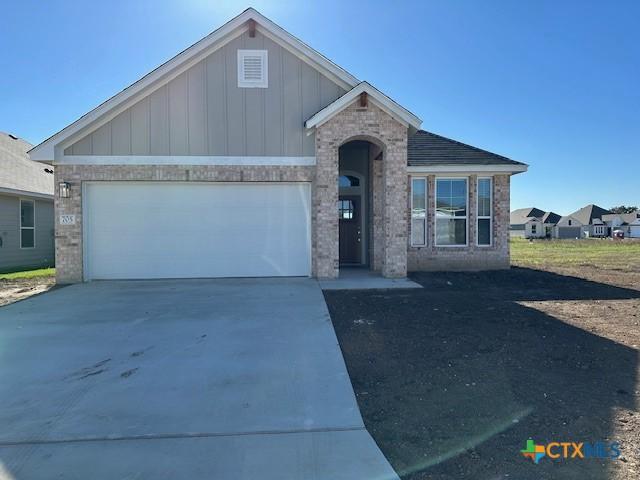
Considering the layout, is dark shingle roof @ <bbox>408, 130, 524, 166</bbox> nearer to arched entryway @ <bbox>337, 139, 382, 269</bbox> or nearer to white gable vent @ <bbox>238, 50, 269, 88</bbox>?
arched entryway @ <bbox>337, 139, 382, 269</bbox>

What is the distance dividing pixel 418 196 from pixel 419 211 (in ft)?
1.63

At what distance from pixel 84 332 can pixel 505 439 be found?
231 inches

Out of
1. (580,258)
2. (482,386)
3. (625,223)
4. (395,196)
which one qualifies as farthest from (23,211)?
(625,223)

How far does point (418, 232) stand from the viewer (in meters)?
13.3

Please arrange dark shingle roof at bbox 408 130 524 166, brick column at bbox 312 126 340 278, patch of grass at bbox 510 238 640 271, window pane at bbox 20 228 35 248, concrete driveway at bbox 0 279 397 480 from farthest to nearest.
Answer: patch of grass at bbox 510 238 640 271 < window pane at bbox 20 228 35 248 < dark shingle roof at bbox 408 130 524 166 < brick column at bbox 312 126 340 278 < concrete driveway at bbox 0 279 397 480

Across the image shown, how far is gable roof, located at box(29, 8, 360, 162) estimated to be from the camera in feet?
34.7

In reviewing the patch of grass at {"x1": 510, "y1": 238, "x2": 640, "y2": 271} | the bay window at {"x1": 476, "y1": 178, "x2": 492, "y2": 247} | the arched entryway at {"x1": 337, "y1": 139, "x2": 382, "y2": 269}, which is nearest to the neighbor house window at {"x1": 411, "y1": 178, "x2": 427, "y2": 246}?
the arched entryway at {"x1": 337, "y1": 139, "x2": 382, "y2": 269}

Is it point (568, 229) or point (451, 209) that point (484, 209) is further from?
point (568, 229)

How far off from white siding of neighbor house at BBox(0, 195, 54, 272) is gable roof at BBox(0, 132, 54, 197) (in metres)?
0.53

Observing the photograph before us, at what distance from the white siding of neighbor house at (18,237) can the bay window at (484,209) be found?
55.2 feet

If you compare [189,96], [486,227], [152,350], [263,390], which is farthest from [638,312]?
[189,96]

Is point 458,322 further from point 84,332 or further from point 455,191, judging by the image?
point 455,191

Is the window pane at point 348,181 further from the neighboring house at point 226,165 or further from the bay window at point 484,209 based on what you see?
the bay window at point 484,209

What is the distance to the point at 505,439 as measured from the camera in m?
3.14
